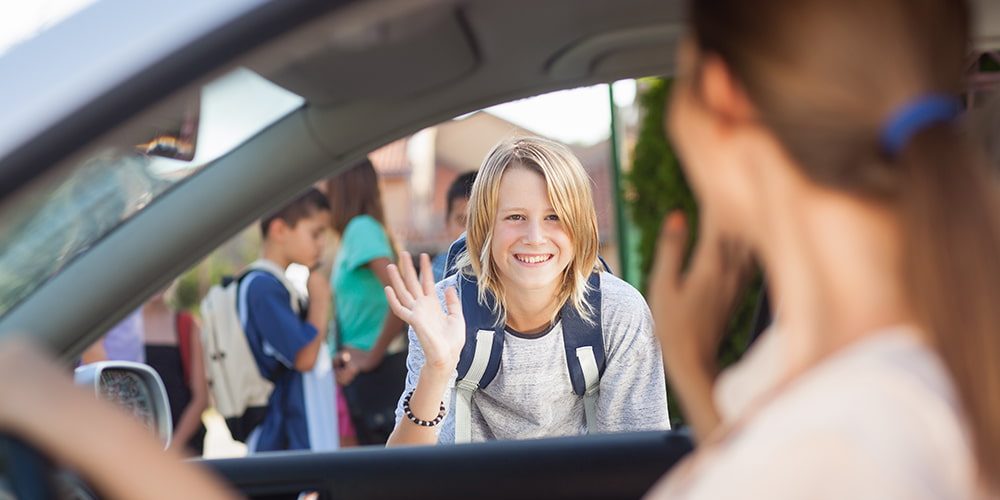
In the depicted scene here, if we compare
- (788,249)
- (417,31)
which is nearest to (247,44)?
(417,31)

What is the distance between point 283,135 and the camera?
2.02 meters

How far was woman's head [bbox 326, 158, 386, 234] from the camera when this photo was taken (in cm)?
487

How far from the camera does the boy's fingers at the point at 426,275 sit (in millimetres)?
2355

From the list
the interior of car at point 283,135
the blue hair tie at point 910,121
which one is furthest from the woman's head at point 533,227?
the blue hair tie at point 910,121

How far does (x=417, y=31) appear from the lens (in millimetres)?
1581

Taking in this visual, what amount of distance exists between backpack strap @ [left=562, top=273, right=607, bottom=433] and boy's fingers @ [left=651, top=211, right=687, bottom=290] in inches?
49.0

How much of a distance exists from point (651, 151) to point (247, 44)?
20.0ft

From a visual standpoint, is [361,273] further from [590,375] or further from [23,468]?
[23,468]

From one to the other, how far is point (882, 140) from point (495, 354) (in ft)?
5.67

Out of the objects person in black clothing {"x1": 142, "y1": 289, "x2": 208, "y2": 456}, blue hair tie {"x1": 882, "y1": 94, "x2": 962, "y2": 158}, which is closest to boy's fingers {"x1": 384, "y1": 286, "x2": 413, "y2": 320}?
blue hair tie {"x1": 882, "y1": 94, "x2": 962, "y2": 158}

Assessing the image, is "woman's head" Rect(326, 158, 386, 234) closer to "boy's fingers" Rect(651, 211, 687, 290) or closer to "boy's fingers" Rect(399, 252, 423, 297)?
"boy's fingers" Rect(399, 252, 423, 297)

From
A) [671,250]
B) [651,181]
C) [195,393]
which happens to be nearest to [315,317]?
[195,393]

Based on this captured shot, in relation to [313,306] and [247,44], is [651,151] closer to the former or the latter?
[313,306]

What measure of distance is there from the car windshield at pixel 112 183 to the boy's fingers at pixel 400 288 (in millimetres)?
534
